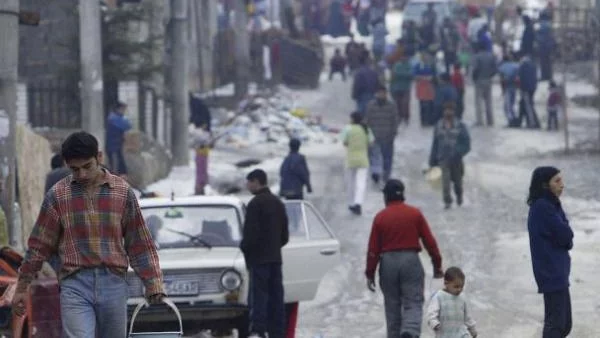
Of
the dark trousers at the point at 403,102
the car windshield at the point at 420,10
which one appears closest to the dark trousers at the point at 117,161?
the dark trousers at the point at 403,102

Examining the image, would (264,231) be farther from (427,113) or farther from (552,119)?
(427,113)

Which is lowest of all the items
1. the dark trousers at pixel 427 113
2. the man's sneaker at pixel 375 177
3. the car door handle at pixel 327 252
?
the man's sneaker at pixel 375 177

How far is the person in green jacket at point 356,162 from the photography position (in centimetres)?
2375

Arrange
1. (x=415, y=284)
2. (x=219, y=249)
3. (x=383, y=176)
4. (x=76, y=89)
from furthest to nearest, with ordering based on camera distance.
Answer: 1. (x=76, y=89)
2. (x=383, y=176)
3. (x=219, y=249)
4. (x=415, y=284)

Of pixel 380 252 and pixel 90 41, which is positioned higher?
pixel 90 41

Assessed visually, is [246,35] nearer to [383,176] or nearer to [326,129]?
[326,129]

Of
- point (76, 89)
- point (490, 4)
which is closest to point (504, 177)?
point (76, 89)

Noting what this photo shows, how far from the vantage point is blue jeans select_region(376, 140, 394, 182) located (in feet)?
85.2

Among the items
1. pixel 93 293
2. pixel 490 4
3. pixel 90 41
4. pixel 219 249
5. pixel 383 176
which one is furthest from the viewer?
pixel 490 4

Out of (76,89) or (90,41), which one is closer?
(90,41)

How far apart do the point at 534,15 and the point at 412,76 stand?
17.3m

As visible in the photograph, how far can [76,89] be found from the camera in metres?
28.4

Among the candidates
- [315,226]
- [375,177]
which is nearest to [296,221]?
[315,226]

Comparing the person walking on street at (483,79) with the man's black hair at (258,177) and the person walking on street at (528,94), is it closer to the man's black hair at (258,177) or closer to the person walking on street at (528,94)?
the person walking on street at (528,94)
